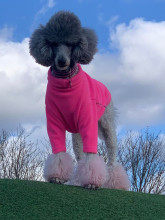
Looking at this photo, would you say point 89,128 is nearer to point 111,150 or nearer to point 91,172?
point 91,172

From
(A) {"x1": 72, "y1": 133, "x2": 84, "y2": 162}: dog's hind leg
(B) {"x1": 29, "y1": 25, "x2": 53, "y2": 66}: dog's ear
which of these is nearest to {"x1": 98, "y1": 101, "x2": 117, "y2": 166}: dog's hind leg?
(A) {"x1": 72, "y1": 133, "x2": 84, "y2": 162}: dog's hind leg

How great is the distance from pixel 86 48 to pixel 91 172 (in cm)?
132

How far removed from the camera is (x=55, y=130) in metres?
4.07

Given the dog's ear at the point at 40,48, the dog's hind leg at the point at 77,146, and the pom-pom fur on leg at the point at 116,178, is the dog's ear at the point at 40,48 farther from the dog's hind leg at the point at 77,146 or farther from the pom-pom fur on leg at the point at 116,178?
the pom-pom fur on leg at the point at 116,178

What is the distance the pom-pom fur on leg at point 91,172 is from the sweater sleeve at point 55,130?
1.12 feet

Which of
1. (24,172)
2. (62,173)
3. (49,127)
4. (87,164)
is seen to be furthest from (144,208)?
(24,172)

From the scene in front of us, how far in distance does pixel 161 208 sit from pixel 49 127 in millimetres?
1500

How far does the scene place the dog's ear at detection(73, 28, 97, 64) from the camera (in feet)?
12.4

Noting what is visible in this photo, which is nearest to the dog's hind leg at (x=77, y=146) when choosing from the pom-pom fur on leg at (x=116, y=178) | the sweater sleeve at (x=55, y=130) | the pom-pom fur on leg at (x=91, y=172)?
the pom-pom fur on leg at (x=116, y=178)

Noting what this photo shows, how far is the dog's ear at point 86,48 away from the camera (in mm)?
3777

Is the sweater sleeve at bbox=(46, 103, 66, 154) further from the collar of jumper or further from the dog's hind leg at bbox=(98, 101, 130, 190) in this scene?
the dog's hind leg at bbox=(98, 101, 130, 190)

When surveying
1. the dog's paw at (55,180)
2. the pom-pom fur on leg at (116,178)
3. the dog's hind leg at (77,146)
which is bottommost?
the dog's paw at (55,180)

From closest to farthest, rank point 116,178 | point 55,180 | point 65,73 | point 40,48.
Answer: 1. point 40,48
2. point 65,73
3. point 55,180
4. point 116,178

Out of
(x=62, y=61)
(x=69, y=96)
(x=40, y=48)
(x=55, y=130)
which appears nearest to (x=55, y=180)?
(x=55, y=130)
